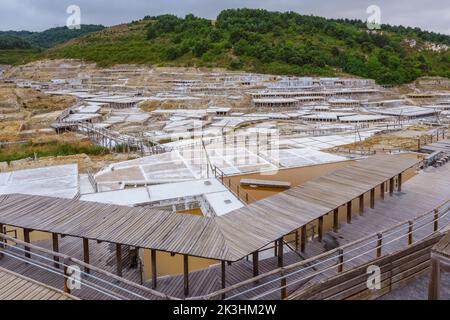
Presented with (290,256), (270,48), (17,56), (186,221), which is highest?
(17,56)

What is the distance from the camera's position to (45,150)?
2417cm

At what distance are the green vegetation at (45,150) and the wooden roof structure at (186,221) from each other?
15263 mm

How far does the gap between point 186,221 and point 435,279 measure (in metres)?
4.29

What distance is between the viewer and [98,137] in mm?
28078

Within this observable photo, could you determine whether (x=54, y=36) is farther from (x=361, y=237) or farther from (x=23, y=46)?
(x=361, y=237)

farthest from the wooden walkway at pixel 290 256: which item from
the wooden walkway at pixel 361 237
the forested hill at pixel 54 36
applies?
the forested hill at pixel 54 36

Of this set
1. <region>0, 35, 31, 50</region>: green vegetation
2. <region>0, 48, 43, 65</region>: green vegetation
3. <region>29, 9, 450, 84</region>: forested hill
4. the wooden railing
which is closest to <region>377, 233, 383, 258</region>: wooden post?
the wooden railing

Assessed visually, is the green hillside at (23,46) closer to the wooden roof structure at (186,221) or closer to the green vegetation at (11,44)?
the green vegetation at (11,44)

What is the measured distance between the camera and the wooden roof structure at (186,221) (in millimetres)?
6152

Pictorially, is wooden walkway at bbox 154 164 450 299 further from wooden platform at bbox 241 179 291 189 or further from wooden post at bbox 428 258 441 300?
wooden platform at bbox 241 179 291 189

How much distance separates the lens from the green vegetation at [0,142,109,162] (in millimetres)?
22641

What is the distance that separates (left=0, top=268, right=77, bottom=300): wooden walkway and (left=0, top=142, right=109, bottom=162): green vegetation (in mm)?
18264

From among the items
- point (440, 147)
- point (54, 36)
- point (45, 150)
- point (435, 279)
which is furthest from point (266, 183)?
point (54, 36)

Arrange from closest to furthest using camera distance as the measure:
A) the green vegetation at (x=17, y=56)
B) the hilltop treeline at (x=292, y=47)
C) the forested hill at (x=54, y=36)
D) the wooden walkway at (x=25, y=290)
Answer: the wooden walkway at (x=25, y=290)
the hilltop treeline at (x=292, y=47)
the green vegetation at (x=17, y=56)
the forested hill at (x=54, y=36)
